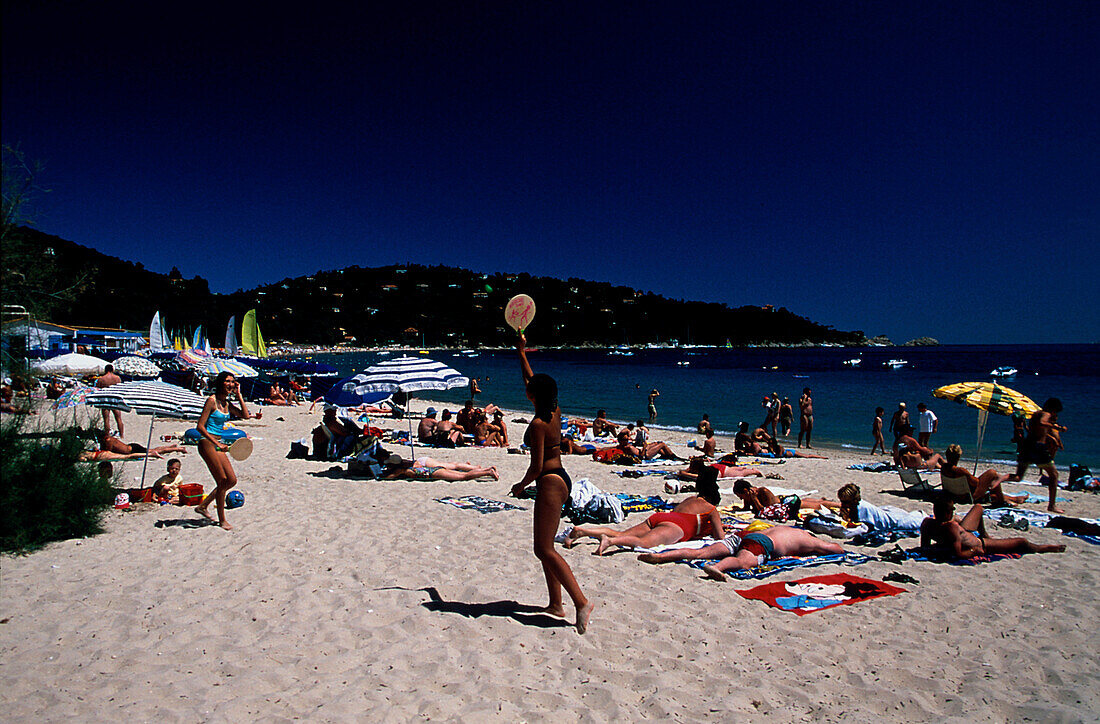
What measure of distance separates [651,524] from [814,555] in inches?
63.1

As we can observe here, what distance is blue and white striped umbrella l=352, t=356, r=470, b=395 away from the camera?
9219 mm

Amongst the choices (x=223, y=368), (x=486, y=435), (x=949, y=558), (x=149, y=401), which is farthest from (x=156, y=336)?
(x=949, y=558)

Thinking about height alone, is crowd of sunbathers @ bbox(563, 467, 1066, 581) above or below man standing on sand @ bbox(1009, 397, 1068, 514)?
below

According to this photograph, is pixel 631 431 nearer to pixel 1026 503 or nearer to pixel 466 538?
pixel 1026 503

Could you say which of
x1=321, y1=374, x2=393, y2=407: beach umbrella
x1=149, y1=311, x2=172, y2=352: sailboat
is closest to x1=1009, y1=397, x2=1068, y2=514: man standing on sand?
x1=321, y1=374, x2=393, y2=407: beach umbrella

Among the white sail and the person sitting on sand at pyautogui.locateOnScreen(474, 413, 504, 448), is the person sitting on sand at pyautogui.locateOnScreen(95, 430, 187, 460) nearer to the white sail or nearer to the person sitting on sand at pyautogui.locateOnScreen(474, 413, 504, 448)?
the person sitting on sand at pyautogui.locateOnScreen(474, 413, 504, 448)

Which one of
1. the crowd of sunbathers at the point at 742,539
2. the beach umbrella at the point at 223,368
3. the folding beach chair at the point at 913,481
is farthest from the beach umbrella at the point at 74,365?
the folding beach chair at the point at 913,481

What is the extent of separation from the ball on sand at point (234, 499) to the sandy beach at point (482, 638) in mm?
889

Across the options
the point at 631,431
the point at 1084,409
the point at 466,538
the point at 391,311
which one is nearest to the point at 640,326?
the point at 391,311

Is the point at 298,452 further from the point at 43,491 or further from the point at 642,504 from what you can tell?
the point at 642,504

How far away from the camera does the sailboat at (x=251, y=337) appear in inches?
1544

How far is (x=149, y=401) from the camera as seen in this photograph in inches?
269

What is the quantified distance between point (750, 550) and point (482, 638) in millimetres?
2791

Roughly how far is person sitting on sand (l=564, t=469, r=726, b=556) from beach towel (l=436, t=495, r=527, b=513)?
→ 162cm
